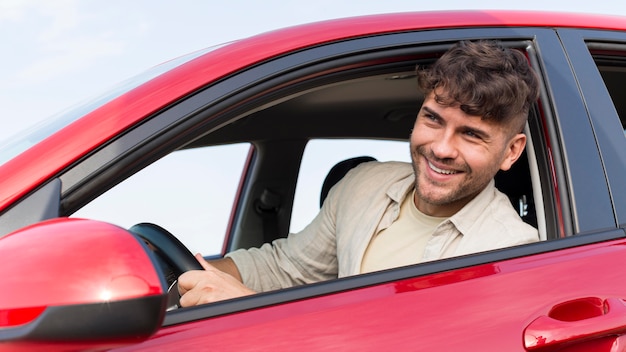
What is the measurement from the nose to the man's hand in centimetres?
67

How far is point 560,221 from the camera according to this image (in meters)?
1.67

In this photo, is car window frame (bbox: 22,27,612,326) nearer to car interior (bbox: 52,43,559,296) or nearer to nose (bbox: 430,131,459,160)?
car interior (bbox: 52,43,559,296)

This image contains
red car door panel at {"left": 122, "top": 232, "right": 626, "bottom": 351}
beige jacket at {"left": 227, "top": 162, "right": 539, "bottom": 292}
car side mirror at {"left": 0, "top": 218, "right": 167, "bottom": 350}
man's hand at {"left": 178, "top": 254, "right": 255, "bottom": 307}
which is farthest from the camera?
beige jacket at {"left": 227, "top": 162, "right": 539, "bottom": 292}

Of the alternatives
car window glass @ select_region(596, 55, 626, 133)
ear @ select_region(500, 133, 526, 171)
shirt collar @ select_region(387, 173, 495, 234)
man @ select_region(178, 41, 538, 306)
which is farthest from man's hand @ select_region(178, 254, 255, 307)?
car window glass @ select_region(596, 55, 626, 133)

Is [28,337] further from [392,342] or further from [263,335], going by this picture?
[392,342]

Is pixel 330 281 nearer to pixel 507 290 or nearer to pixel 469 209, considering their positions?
pixel 507 290

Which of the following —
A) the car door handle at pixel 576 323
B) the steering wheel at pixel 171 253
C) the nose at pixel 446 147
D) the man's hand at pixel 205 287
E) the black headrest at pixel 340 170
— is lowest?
the car door handle at pixel 576 323

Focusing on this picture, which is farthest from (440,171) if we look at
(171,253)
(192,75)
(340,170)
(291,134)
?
(291,134)

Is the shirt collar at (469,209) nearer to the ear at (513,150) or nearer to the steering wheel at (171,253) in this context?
the ear at (513,150)

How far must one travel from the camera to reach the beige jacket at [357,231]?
1.90 m

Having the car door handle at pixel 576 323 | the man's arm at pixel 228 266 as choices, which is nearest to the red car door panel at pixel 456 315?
the car door handle at pixel 576 323

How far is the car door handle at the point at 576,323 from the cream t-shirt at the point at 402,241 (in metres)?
0.54

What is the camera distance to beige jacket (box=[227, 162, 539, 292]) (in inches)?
74.7

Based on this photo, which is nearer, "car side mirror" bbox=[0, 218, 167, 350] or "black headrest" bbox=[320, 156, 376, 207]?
"car side mirror" bbox=[0, 218, 167, 350]
